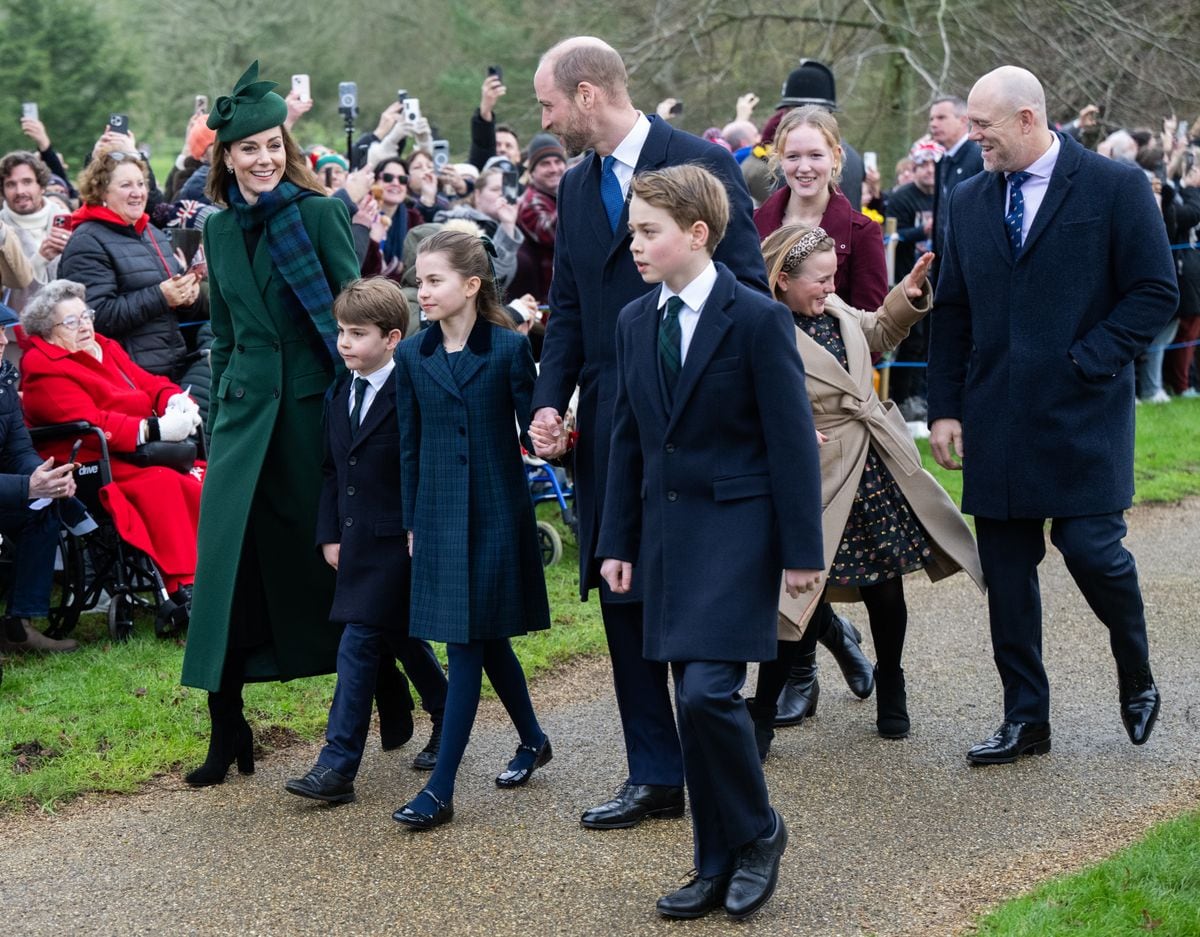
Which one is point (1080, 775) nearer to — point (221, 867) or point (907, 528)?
point (907, 528)

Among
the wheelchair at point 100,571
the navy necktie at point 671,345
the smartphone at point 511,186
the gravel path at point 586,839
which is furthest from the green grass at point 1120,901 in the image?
the smartphone at point 511,186

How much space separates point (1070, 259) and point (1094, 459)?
25.5 inches

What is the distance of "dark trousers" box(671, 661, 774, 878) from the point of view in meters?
3.95

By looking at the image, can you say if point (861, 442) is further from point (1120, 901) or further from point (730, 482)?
point (1120, 901)

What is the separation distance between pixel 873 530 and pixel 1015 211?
114 centimetres

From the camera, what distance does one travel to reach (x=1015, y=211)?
521cm

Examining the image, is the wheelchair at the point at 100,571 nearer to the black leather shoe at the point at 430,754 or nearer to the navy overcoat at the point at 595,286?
the black leather shoe at the point at 430,754

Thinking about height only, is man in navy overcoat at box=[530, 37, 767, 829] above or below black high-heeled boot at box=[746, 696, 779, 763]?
above

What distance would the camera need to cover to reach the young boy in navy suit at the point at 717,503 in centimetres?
395

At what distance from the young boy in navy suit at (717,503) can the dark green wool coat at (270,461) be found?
150cm

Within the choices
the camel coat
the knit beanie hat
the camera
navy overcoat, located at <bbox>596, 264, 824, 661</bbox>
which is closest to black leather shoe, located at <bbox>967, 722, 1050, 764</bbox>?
the camel coat

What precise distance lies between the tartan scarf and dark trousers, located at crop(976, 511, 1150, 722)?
231cm

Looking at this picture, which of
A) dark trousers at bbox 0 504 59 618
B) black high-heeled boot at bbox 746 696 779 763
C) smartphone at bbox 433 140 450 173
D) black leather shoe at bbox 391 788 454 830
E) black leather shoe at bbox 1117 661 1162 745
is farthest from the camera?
smartphone at bbox 433 140 450 173

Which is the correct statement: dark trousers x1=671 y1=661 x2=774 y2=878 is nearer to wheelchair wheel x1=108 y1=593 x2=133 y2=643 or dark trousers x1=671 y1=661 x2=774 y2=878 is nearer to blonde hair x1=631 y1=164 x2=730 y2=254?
blonde hair x1=631 y1=164 x2=730 y2=254
